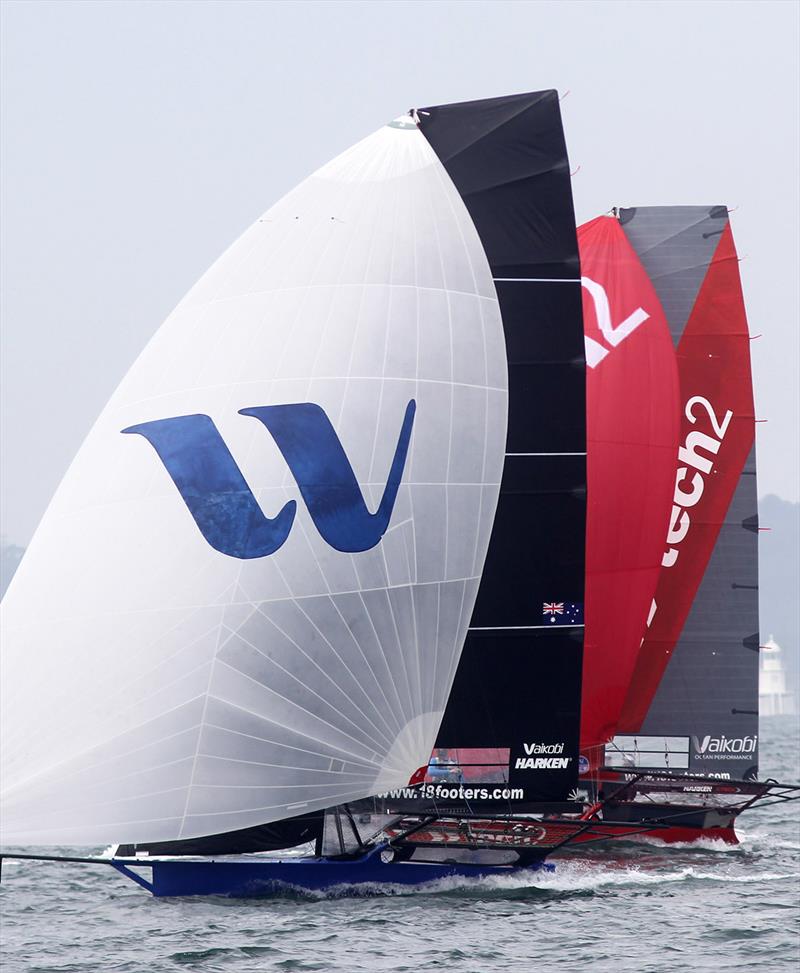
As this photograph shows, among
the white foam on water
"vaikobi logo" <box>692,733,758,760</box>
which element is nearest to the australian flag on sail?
the white foam on water

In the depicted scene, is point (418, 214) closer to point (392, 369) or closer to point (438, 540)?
point (392, 369)

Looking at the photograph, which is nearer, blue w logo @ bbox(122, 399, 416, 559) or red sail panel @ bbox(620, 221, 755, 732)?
blue w logo @ bbox(122, 399, 416, 559)

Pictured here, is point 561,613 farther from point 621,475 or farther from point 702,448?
point 702,448

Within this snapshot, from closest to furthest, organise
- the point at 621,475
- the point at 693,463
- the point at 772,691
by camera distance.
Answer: the point at 621,475, the point at 693,463, the point at 772,691

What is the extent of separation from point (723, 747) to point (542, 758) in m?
5.87

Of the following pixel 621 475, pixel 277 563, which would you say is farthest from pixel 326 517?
pixel 621 475

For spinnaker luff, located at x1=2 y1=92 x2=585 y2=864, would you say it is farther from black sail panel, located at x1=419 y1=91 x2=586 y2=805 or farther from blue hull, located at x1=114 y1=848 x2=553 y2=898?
blue hull, located at x1=114 y1=848 x2=553 y2=898

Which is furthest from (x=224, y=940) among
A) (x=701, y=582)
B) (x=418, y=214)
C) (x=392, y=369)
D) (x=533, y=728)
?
(x=701, y=582)

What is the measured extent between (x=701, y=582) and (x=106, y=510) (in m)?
8.68

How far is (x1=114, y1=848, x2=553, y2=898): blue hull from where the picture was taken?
50.6 ft

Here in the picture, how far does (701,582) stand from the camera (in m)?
21.3

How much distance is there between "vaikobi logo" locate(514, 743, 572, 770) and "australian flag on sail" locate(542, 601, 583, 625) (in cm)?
108

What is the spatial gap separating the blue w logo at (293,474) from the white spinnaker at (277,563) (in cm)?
9

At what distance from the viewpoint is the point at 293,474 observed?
15.0 meters
